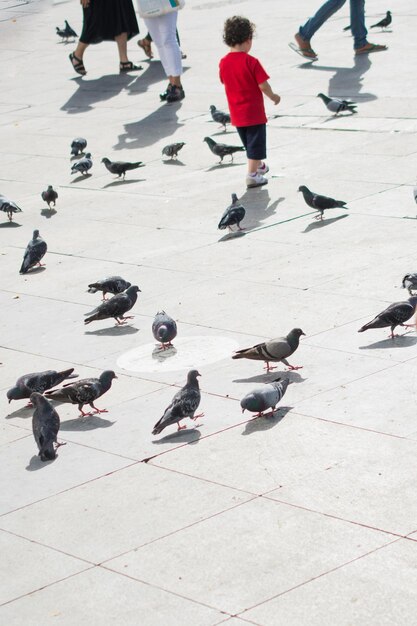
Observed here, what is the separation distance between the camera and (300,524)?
6.39 meters

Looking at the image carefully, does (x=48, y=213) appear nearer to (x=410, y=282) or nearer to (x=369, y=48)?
(x=410, y=282)

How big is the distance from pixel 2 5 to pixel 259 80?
1873 cm

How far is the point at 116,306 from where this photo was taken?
32.6ft

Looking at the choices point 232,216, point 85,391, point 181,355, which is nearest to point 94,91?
point 232,216

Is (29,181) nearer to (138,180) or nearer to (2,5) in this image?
(138,180)

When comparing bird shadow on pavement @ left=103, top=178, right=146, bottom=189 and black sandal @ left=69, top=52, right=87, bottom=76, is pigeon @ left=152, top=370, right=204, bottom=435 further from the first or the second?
black sandal @ left=69, top=52, right=87, bottom=76

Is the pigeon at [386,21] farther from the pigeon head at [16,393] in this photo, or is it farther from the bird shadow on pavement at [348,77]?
the pigeon head at [16,393]

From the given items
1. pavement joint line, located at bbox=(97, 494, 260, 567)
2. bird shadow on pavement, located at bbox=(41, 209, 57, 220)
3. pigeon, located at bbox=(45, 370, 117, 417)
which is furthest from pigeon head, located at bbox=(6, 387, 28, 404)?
bird shadow on pavement, located at bbox=(41, 209, 57, 220)

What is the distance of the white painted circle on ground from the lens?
358 inches

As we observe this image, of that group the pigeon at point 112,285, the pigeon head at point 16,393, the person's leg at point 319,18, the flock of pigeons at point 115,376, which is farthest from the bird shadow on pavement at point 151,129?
the pigeon head at point 16,393

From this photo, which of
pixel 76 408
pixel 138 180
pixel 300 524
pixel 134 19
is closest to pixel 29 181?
pixel 138 180

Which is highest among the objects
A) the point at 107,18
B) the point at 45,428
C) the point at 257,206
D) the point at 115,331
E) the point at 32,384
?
the point at 107,18

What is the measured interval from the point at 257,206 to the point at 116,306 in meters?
3.97

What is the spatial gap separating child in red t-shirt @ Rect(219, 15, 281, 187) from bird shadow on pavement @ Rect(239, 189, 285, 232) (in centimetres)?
37
